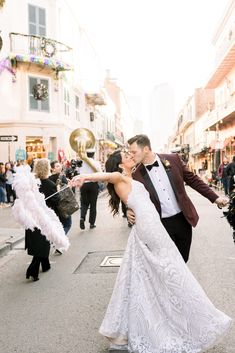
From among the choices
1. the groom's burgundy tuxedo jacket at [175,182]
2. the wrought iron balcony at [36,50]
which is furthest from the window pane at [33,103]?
the groom's burgundy tuxedo jacket at [175,182]

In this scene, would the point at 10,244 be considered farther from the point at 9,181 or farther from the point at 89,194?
the point at 9,181

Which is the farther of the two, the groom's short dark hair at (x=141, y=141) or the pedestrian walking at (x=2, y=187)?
the pedestrian walking at (x=2, y=187)

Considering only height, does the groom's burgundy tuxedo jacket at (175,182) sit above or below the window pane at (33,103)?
below

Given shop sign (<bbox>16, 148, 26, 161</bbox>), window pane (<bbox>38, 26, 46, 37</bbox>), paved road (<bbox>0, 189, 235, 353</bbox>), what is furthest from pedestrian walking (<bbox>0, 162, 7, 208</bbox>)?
window pane (<bbox>38, 26, 46, 37</bbox>)

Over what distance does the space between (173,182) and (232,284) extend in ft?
6.97

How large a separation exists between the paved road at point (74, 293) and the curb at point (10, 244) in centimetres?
12

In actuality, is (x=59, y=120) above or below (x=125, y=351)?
→ above

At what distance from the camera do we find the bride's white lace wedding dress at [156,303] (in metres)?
3.71

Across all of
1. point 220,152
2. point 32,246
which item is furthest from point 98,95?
point 32,246

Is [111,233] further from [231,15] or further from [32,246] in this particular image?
[231,15]

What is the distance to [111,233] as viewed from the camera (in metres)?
10.8

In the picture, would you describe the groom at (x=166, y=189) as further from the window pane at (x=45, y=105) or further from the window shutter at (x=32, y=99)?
the window pane at (x=45, y=105)

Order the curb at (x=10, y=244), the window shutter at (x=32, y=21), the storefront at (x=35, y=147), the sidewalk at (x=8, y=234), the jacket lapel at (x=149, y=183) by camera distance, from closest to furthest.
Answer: the jacket lapel at (x=149, y=183) → the curb at (x=10, y=244) → the sidewalk at (x=8, y=234) → the window shutter at (x=32, y=21) → the storefront at (x=35, y=147)

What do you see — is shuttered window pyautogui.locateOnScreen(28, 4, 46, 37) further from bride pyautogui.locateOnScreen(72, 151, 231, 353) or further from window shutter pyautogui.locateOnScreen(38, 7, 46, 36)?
bride pyautogui.locateOnScreen(72, 151, 231, 353)
